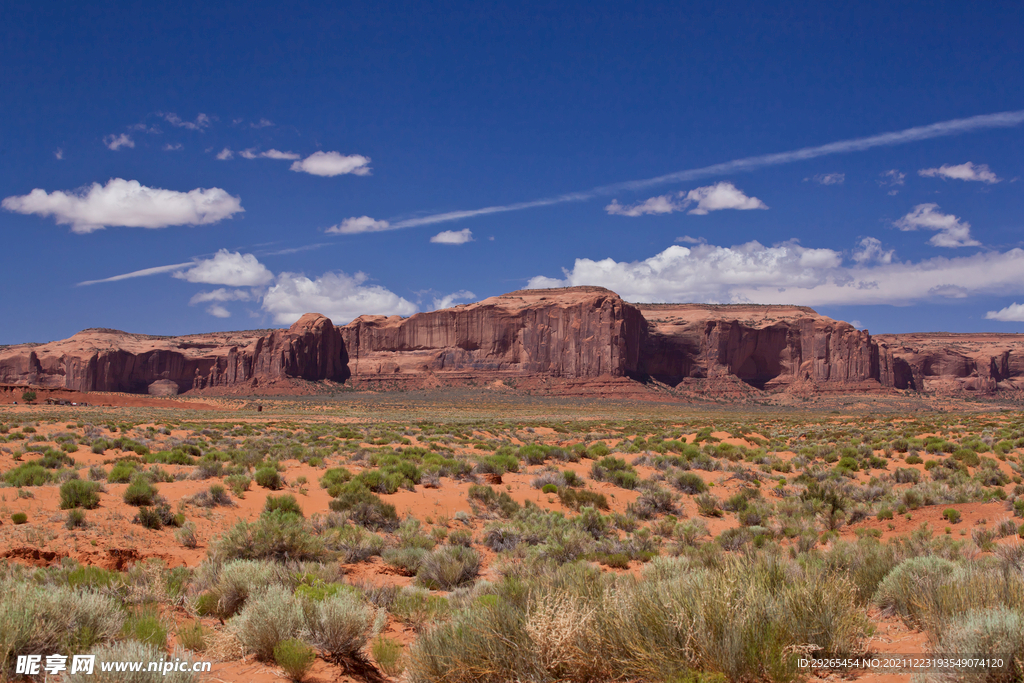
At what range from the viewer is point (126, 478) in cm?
1283

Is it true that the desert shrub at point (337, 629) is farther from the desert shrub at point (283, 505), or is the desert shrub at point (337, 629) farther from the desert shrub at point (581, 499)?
the desert shrub at point (581, 499)

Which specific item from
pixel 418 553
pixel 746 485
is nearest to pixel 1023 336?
pixel 746 485

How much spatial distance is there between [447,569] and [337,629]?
3042 mm

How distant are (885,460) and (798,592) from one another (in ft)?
56.1

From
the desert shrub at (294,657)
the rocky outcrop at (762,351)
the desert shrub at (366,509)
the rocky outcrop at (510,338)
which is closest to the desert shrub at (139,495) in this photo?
the desert shrub at (366,509)

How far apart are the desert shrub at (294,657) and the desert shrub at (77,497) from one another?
7.87 m

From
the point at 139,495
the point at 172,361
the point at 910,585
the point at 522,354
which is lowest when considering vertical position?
the point at 139,495

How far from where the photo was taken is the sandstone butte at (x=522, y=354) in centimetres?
10462

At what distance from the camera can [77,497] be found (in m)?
10.2

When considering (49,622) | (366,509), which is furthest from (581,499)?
(49,622)

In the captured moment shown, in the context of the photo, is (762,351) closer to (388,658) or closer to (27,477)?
(27,477)

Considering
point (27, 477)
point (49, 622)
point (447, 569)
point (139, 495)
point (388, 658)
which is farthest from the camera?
point (27, 477)

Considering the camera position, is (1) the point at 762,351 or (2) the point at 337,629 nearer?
(2) the point at 337,629

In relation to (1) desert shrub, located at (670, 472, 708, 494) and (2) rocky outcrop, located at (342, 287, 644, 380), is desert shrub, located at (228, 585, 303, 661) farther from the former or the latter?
(2) rocky outcrop, located at (342, 287, 644, 380)
